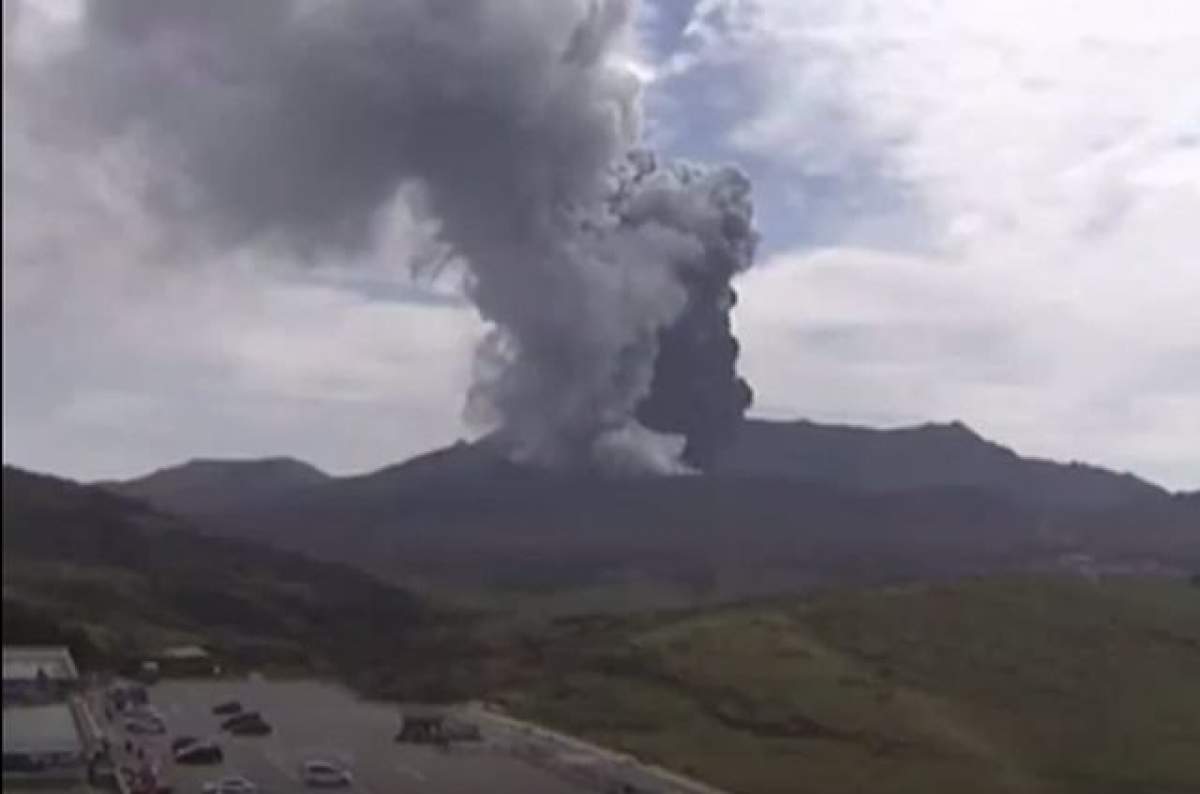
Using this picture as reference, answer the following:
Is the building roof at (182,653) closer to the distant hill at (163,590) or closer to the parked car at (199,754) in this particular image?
the distant hill at (163,590)

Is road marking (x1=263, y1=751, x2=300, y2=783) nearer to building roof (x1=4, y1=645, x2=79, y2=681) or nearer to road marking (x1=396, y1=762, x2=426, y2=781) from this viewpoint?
road marking (x1=396, y1=762, x2=426, y2=781)

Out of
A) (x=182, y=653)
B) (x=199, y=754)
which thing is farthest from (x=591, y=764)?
(x=199, y=754)

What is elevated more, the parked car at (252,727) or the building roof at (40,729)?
the building roof at (40,729)

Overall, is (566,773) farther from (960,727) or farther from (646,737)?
(960,727)

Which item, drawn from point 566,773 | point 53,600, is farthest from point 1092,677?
point 53,600

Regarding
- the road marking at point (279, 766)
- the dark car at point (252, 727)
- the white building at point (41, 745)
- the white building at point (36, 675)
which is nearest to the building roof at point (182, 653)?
the dark car at point (252, 727)

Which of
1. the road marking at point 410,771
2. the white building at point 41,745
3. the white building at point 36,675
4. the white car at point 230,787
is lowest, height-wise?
the white car at point 230,787

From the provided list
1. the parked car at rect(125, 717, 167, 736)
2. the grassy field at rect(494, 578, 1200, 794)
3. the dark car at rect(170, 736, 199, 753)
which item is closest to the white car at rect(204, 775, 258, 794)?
the parked car at rect(125, 717, 167, 736)
